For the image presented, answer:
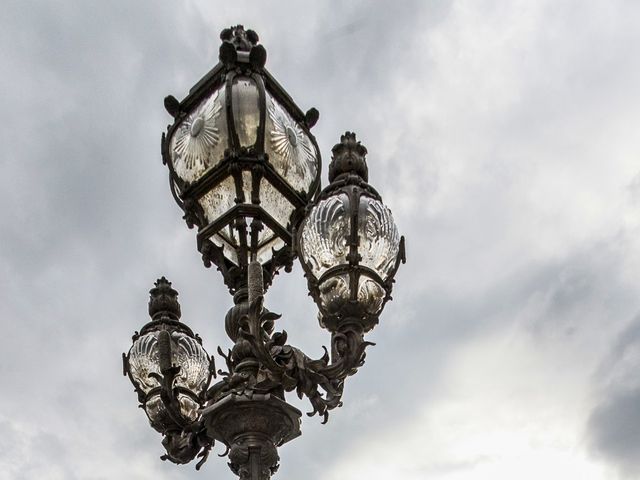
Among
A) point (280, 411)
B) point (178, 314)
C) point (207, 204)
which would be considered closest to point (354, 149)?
point (207, 204)

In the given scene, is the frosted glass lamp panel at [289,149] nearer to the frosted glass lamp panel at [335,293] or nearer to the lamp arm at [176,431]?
the frosted glass lamp panel at [335,293]

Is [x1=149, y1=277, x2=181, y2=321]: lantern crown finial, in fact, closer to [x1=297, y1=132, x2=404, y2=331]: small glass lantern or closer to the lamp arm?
the lamp arm

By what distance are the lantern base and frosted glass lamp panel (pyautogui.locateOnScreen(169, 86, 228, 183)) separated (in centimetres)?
144

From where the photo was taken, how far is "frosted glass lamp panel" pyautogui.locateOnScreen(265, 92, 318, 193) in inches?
213

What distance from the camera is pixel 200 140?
214 inches

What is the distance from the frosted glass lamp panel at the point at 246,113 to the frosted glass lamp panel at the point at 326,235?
0.76 m

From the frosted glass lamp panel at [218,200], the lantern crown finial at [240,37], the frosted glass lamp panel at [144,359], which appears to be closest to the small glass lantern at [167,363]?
the frosted glass lamp panel at [144,359]

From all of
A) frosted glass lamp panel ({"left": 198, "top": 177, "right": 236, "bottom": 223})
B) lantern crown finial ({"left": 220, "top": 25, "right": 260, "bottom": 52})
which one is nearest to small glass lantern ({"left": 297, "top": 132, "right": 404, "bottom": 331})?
frosted glass lamp panel ({"left": 198, "top": 177, "right": 236, "bottom": 223})

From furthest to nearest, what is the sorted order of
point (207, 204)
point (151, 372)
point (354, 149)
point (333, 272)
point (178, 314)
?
point (178, 314)
point (151, 372)
point (207, 204)
point (354, 149)
point (333, 272)

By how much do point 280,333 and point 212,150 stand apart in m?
1.27

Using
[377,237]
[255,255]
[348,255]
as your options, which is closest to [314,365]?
[348,255]

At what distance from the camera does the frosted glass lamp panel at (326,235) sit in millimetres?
4637

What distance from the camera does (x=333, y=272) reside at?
4.61m

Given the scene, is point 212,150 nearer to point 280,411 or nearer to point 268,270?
point 268,270
